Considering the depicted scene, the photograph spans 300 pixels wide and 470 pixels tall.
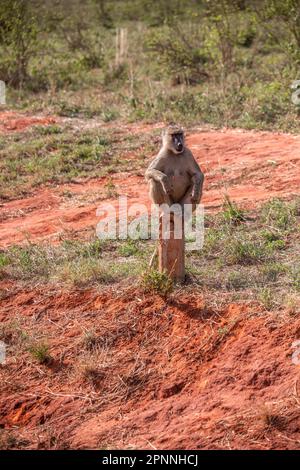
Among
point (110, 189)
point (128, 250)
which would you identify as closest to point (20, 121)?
point (110, 189)

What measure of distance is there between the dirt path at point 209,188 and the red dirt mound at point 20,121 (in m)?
2.78

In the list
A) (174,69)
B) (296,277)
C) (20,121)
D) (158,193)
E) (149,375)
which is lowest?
(149,375)

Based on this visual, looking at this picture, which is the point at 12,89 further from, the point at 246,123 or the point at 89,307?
the point at 89,307

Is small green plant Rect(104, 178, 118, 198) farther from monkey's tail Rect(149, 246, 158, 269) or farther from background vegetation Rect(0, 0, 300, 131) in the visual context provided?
monkey's tail Rect(149, 246, 158, 269)

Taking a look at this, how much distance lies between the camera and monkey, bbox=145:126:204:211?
6.45m

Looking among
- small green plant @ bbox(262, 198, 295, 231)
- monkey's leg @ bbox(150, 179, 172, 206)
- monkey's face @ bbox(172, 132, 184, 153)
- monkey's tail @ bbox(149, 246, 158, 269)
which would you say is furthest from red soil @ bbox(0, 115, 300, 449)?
small green plant @ bbox(262, 198, 295, 231)

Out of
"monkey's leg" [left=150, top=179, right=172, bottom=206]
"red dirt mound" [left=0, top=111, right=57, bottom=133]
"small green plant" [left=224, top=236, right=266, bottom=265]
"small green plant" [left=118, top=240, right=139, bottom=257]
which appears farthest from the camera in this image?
"red dirt mound" [left=0, top=111, right=57, bottom=133]

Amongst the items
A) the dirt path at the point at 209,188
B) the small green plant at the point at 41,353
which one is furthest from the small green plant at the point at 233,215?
the small green plant at the point at 41,353

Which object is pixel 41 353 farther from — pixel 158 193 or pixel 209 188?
pixel 209 188

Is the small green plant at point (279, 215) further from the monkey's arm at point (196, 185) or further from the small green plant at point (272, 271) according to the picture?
the monkey's arm at point (196, 185)

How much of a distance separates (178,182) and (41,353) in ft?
5.74

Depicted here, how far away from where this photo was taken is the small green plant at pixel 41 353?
6.31m

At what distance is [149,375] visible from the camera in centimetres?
600

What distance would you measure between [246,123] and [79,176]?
108 inches
